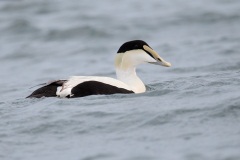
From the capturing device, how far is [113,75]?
12625mm

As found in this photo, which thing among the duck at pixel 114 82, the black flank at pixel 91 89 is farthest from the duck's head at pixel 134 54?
the black flank at pixel 91 89

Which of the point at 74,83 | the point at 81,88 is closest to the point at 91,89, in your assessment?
the point at 81,88

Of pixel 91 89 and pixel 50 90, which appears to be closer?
pixel 91 89

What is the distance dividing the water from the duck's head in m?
0.43

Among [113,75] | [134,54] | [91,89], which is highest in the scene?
[134,54]

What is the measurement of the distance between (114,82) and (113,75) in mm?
3595

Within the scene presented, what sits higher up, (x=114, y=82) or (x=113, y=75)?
(x=114, y=82)

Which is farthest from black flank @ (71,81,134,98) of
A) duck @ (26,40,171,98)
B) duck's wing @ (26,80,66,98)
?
duck's wing @ (26,80,66,98)

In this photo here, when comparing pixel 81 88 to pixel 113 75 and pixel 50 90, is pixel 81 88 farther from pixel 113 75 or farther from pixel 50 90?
pixel 113 75

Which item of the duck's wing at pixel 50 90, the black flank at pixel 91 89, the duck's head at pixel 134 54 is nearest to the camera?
the black flank at pixel 91 89

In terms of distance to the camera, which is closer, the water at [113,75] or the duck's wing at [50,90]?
the water at [113,75]

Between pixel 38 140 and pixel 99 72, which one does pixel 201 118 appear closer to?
pixel 38 140

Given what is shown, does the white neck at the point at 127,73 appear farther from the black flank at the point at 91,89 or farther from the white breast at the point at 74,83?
the black flank at the point at 91,89

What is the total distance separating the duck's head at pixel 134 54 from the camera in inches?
373
